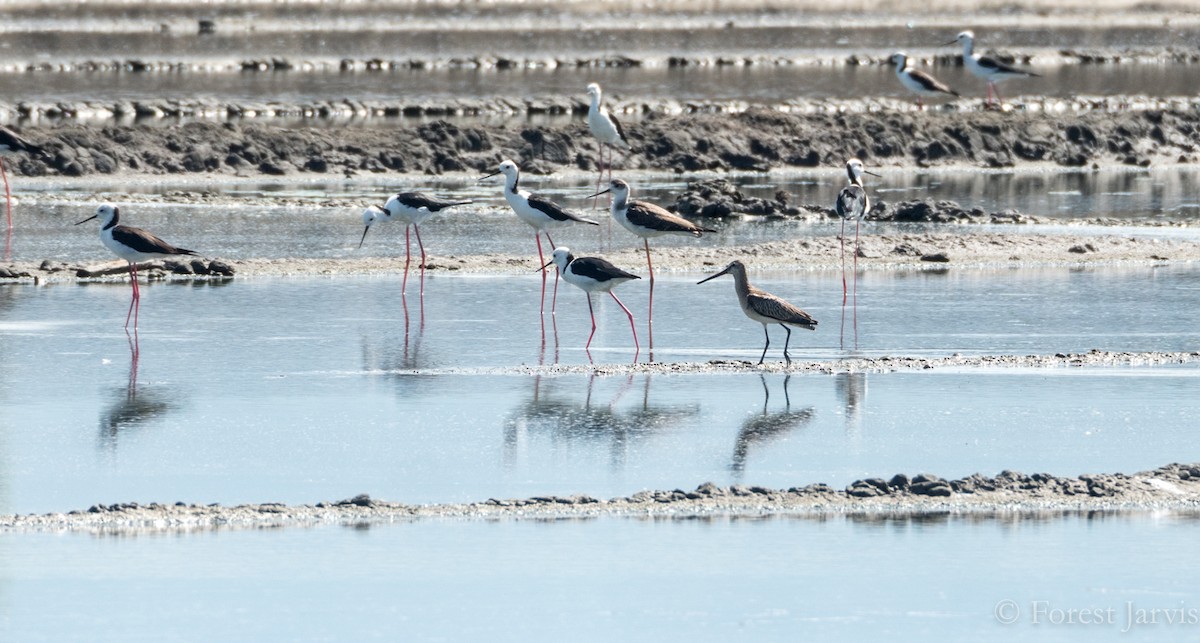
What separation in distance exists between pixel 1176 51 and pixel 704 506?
4989 centimetres

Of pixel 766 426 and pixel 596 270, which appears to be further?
pixel 596 270

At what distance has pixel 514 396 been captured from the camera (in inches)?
472

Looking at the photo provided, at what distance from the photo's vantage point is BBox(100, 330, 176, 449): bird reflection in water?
10859mm

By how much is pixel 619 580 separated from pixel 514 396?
156 inches

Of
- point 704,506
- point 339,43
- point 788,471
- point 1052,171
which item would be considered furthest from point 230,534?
point 339,43

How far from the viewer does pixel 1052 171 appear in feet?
94.2

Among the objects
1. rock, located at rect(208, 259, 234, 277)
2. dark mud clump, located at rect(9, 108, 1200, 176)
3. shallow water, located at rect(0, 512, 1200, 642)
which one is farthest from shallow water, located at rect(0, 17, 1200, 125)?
shallow water, located at rect(0, 512, 1200, 642)

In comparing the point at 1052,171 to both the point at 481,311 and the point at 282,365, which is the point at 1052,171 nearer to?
the point at 481,311

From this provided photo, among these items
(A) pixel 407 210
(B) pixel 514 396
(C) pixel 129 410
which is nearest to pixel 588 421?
(B) pixel 514 396

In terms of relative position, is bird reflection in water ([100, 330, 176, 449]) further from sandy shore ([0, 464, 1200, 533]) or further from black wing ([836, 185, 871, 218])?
black wing ([836, 185, 871, 218])

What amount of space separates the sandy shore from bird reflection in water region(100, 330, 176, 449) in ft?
5.56

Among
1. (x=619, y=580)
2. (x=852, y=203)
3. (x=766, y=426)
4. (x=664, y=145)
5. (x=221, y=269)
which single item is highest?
(x=664, y=145)

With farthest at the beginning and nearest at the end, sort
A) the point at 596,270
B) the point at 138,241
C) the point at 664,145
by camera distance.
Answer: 1. the point at 664,145
2. the point at 138,241
3. the point at 596,270

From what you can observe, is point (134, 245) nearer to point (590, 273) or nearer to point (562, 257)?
point (562, 257)
